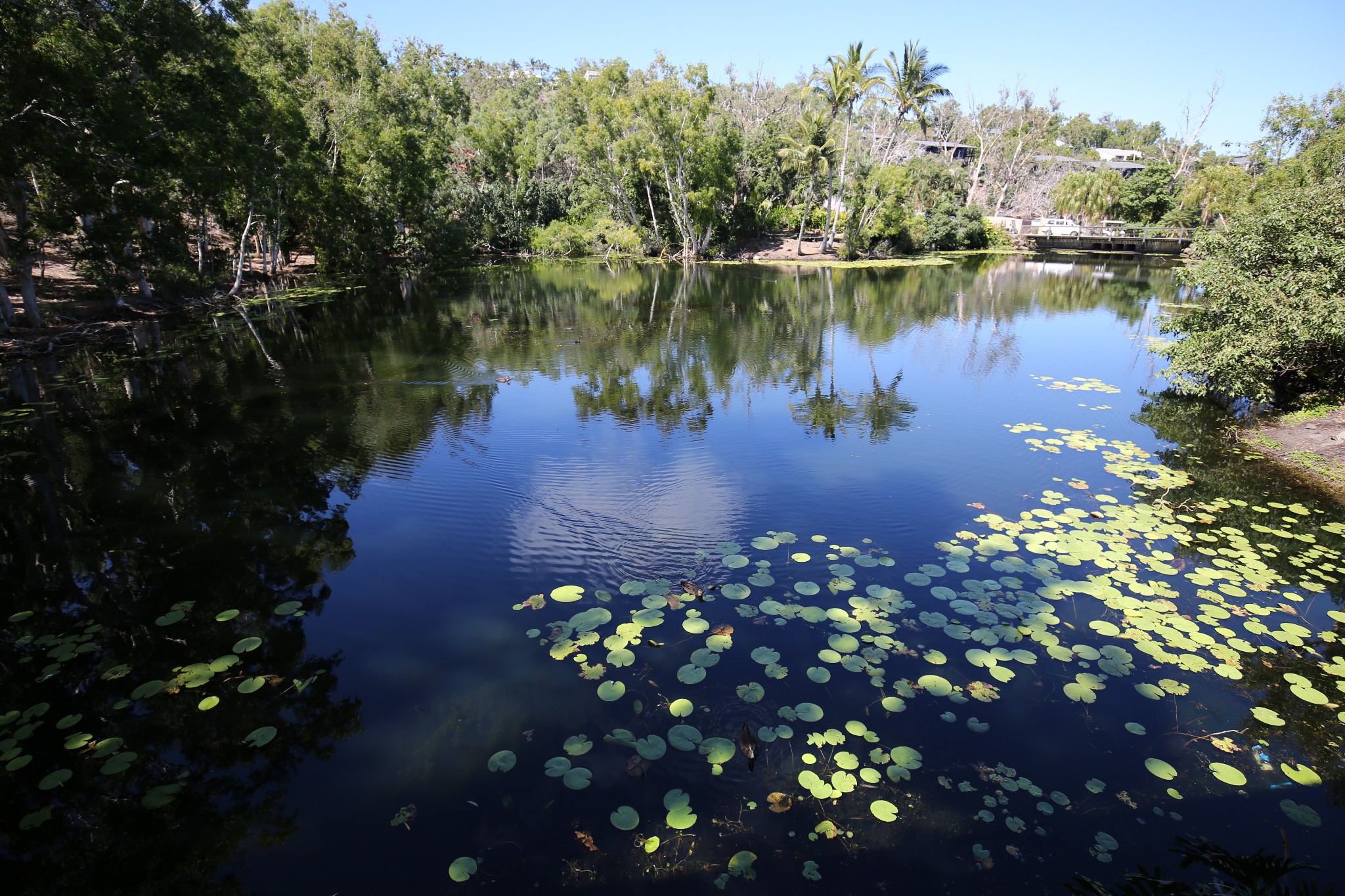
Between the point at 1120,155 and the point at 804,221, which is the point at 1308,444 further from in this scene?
the point at 1120,155

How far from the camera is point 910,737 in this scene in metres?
4.53

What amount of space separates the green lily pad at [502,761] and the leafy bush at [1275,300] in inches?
501

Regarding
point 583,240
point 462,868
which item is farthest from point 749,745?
point 583,240

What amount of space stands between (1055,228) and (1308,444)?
168 feet

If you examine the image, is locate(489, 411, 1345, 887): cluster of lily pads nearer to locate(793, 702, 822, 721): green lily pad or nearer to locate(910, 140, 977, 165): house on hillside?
locate(793, 702, 822, 721): green lily pad

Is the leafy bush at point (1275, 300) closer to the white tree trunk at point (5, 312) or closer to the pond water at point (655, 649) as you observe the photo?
the pond water at point (655, 649)

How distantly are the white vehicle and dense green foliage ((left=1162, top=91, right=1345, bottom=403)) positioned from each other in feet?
143

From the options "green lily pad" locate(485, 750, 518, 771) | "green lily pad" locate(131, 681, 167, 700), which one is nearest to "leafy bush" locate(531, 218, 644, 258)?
"green lily pad" locate(131, 681, 167, 700)

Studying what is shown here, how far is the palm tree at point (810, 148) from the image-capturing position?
3991 centimetres

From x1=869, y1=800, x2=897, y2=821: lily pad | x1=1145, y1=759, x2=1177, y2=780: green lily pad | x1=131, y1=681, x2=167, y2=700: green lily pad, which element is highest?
x1=131, y1=681, x2=167, y2=700: green lily pad

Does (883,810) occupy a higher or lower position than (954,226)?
lower

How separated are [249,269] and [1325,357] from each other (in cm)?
4320

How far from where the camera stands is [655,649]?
5473mm

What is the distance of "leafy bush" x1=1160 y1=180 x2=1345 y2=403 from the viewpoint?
9.71m
